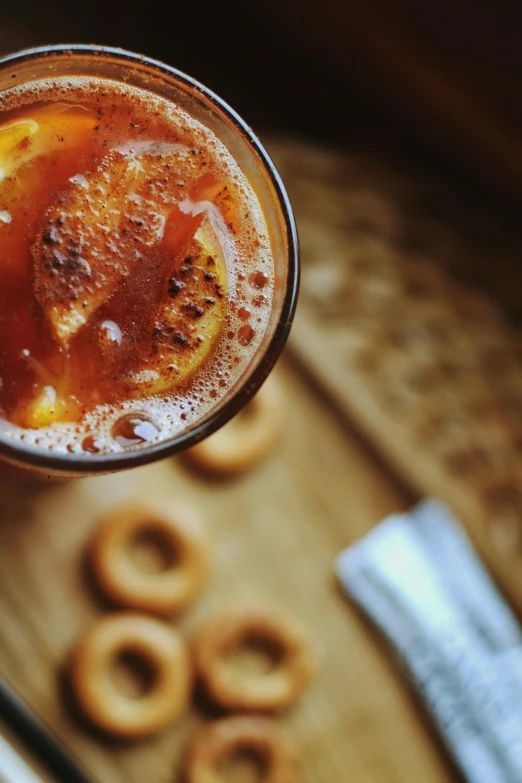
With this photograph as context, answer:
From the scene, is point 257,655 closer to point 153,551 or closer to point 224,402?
point 153,551

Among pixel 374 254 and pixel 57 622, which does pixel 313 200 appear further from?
pixel 57 622

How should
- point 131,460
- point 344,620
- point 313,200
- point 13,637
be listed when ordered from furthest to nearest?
point 313,200 → point 344,620 → point 13,637 → point 131,460

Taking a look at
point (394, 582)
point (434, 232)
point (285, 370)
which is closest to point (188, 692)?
point (394, 582)

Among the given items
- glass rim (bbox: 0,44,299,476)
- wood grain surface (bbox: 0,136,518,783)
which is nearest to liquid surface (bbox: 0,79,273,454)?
glass rim (bbox: 0,44,299,476)

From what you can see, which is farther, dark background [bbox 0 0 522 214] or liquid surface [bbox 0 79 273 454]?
dark background [bbox 0 0 522 214]

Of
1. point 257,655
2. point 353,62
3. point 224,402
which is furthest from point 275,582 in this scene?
point 353,62

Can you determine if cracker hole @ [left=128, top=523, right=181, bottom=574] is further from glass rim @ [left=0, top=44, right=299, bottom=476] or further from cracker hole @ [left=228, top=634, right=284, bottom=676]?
glass rim @ [left=0, top=44, right=299, bottom=476]
